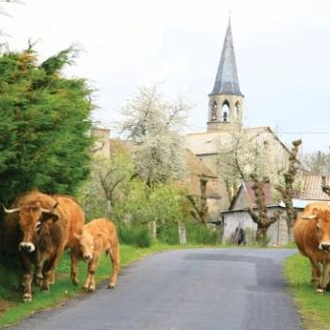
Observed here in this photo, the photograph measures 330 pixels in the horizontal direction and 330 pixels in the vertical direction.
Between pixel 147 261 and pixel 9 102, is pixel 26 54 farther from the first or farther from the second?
pixel 147 261

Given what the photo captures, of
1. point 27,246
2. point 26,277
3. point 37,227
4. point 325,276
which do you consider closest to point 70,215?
point 37,227

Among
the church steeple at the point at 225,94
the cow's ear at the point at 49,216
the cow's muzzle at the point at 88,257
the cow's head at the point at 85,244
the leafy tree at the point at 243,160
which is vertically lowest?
the cow's muzzle at the point at 88,257

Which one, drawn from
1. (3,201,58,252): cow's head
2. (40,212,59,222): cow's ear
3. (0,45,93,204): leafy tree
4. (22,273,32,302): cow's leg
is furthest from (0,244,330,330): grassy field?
(0,45,93,204): leafy tree

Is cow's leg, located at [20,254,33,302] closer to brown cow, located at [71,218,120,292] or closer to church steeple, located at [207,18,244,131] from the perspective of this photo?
brown cow, located at [71,218,120,292]

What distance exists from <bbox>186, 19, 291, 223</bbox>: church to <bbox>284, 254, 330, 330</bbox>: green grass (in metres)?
43.4

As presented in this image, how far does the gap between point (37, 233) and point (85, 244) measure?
1727 millimetres

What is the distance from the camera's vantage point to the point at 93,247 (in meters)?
18.6

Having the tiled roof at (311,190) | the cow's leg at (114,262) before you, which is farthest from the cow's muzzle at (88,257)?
the tiled roof at (311,190)

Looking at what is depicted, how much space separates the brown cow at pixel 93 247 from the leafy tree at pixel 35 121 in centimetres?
143

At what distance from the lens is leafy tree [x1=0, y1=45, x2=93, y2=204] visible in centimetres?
1552

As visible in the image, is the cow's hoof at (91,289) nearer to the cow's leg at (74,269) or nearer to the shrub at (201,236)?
the cow's leg at (74,269)

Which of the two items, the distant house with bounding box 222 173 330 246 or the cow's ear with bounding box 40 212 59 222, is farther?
the distant house with bounding box 222 173 330 246

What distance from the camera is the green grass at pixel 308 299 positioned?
14659 mm

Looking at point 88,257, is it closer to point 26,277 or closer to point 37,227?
point 37,227
